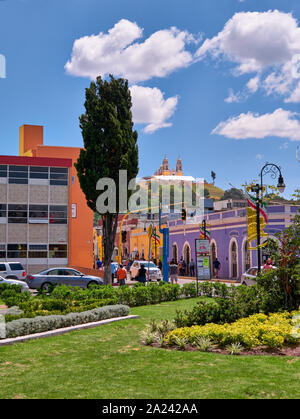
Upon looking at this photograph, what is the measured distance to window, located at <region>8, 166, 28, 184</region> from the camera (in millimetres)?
34000

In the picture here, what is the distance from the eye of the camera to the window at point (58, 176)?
1371 inches

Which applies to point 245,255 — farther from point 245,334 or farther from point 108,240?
point 245,334

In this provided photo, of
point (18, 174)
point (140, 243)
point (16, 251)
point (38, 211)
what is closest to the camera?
point (16, 251)

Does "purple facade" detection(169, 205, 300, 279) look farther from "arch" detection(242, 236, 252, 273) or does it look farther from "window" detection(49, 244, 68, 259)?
"window" detection(49, 244, 68, 259)

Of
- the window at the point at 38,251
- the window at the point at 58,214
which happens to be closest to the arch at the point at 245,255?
the window at the point at 58,214

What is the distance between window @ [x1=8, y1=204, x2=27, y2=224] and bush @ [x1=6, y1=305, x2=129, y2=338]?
2185cm

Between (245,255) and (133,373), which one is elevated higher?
(245,255)

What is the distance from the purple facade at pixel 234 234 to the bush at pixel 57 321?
903 inches

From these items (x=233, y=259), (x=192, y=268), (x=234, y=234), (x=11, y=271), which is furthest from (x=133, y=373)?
(x=192, y=268)

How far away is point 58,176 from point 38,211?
114 inches

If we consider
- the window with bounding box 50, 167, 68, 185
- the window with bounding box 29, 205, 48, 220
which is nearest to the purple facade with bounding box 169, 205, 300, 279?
the window with bounding box 50, 167, 68, 185

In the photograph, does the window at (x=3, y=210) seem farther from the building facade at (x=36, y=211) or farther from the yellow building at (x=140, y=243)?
the yellow building at (x=140, y=243)

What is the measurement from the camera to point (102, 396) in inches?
250

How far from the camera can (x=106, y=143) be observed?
24.9 m
